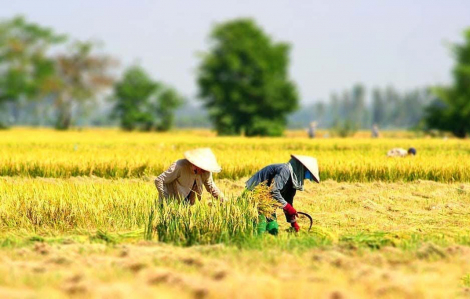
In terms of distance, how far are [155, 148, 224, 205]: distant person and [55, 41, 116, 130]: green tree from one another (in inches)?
1780

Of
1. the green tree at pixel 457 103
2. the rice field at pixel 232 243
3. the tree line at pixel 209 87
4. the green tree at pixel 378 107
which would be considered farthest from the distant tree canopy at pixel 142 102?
the green tree at pixel 378 107

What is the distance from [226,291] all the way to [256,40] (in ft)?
134

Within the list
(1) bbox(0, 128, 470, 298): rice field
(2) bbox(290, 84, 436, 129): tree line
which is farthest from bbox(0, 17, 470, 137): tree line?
(2) bbox(290, 84, 436, 129): tree line

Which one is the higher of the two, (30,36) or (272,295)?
(30,36)

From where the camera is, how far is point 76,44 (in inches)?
2036

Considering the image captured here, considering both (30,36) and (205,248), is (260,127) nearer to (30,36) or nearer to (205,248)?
(30,36)

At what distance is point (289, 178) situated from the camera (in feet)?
24.5

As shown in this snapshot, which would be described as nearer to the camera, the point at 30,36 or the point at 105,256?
the point at 105,256

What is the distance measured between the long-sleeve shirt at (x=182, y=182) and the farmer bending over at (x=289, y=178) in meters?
0.51

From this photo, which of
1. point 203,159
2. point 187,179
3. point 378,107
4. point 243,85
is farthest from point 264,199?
point 378,107

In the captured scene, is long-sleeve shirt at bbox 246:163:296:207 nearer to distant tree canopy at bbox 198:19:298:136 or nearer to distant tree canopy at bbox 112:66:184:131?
distant tree canopy at bbox 198:19:298:136

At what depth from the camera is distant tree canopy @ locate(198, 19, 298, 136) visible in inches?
1673

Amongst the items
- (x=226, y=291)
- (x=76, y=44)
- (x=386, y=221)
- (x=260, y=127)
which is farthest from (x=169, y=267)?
(x=76, y=44)

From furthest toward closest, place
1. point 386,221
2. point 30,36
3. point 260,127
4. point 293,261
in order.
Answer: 1. point 30,36
2. point 260,127
3. point 386,221
4. point 293,261
